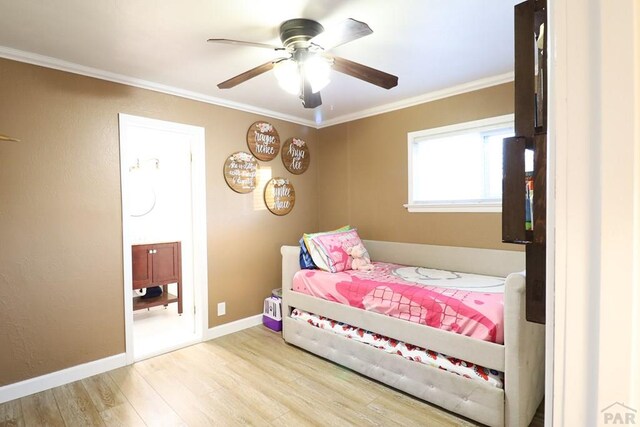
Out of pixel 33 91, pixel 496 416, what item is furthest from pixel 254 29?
pixel 496 416

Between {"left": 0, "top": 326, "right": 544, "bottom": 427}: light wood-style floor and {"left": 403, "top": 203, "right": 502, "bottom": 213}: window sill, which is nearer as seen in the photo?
{"left": 0, "top": 326, "right": 544, "bottom": 427}: light wood-style floor

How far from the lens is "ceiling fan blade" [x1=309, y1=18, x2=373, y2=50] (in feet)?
4.80

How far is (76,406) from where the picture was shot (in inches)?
81.9

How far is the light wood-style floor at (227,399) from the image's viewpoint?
1.94 meters

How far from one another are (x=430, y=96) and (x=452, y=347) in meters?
2.26

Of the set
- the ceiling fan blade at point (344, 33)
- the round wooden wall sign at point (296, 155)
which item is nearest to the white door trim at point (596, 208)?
the ceiling fan blade at point (344, 33)

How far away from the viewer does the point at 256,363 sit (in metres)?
2.63

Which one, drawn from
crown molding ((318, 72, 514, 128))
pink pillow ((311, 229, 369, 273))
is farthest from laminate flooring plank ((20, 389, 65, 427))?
crown molding ((318, 72, 514, 128))

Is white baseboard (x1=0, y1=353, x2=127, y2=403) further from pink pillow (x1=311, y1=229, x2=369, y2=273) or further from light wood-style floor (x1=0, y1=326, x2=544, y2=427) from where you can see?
pink pillow (x1=311, y1=229, x2=369, y2=273)

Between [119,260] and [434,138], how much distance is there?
9.99 feet

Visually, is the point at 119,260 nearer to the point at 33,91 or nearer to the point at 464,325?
the point at 33,91

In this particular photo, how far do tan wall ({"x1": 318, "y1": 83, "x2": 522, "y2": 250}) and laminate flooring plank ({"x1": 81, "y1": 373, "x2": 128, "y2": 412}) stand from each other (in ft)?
8.53

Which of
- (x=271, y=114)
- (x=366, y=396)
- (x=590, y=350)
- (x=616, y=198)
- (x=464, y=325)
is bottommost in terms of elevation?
(x=366, y=396)

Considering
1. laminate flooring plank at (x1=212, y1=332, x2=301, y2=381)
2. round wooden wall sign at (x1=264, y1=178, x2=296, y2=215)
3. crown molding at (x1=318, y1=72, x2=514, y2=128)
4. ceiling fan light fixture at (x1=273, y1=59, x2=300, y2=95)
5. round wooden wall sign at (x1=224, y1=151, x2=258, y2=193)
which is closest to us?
ceiling fan light fixture at (x1=273, y1=59, x2=300, y2=95)
